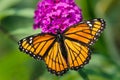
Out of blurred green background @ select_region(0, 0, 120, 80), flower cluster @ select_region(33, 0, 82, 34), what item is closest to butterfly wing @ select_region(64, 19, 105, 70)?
flower cluster @ select_region(33, 0, 82, 34)

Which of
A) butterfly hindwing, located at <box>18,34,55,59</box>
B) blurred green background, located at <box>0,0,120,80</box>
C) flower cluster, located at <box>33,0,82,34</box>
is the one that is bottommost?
blurred green background, located at <box>0,0,120,80</box>

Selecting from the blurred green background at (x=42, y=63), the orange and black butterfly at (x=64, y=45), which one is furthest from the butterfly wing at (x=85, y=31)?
the blurred green background at (x=42, y=63)

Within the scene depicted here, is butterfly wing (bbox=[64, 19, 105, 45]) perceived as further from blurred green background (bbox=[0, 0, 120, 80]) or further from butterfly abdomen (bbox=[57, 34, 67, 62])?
blurred green background (bbox=[0, 0, 120, 80])

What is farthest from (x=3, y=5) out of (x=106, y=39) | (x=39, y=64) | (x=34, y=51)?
(x=34, y=51)

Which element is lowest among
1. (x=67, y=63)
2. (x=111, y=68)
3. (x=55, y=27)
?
(x=111, y=68)

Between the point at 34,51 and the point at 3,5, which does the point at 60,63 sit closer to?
the point at 34,51

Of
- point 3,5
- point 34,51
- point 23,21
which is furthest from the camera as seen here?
point 23,21

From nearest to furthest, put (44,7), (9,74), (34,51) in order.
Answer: (34,51)
(44,7)
(9,74)

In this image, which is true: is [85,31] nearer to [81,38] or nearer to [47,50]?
[81,38]
